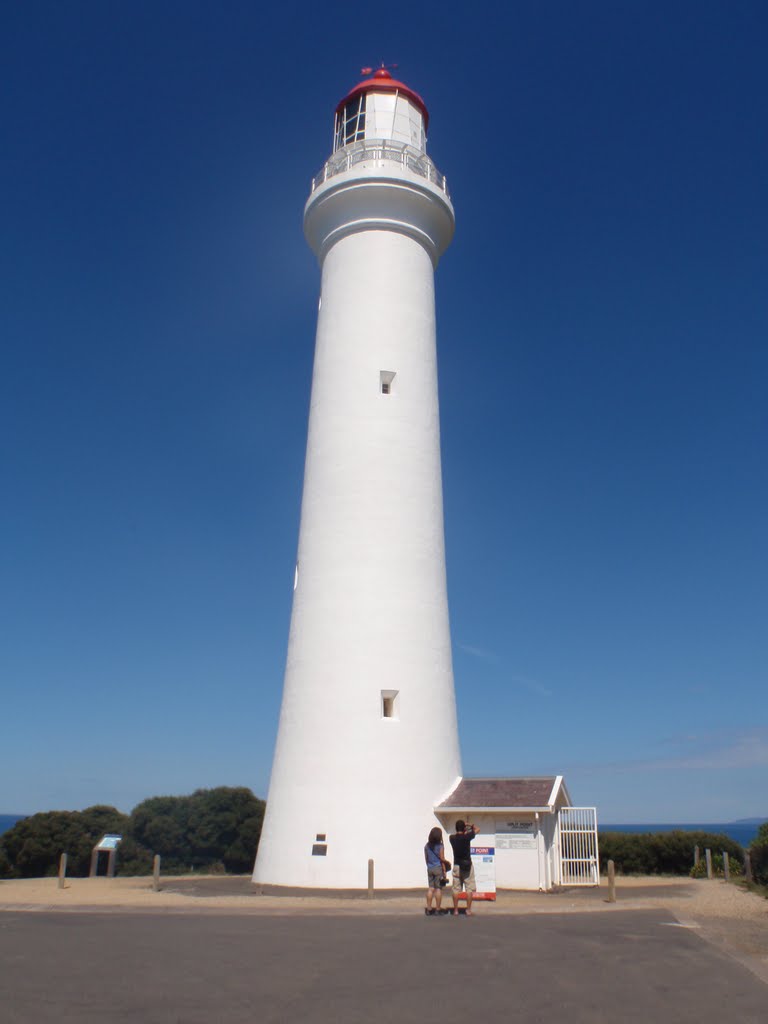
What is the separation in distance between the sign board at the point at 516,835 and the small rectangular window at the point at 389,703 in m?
3.55

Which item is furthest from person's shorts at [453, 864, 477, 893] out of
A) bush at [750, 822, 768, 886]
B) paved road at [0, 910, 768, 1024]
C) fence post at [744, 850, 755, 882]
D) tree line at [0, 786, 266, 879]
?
tree line at [0, 786, 266, 879]

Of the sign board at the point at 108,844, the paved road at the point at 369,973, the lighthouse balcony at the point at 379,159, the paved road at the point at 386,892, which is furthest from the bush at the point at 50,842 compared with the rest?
the lighthouse balcony at the point at 379,159

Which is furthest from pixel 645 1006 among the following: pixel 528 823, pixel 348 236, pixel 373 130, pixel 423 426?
pixel 373 130

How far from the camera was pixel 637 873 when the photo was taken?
1109 inches

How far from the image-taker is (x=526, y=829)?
2009 cm

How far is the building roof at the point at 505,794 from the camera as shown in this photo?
20.0 meters

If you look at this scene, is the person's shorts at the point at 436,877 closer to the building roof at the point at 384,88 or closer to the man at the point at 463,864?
the man at the point at 463,864

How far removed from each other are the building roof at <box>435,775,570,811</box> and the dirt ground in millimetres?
1905

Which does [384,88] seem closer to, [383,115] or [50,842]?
[383,115]

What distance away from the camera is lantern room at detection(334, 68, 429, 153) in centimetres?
2550

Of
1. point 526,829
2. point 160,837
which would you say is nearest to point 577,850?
point 526,829

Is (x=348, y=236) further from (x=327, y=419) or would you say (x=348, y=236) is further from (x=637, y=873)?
(x=637, y=873)

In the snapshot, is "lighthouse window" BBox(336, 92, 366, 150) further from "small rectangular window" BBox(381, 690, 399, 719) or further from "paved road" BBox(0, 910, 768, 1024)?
"paved road" BBox(0, 910, 768, 1024)

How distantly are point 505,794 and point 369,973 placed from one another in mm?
11428
